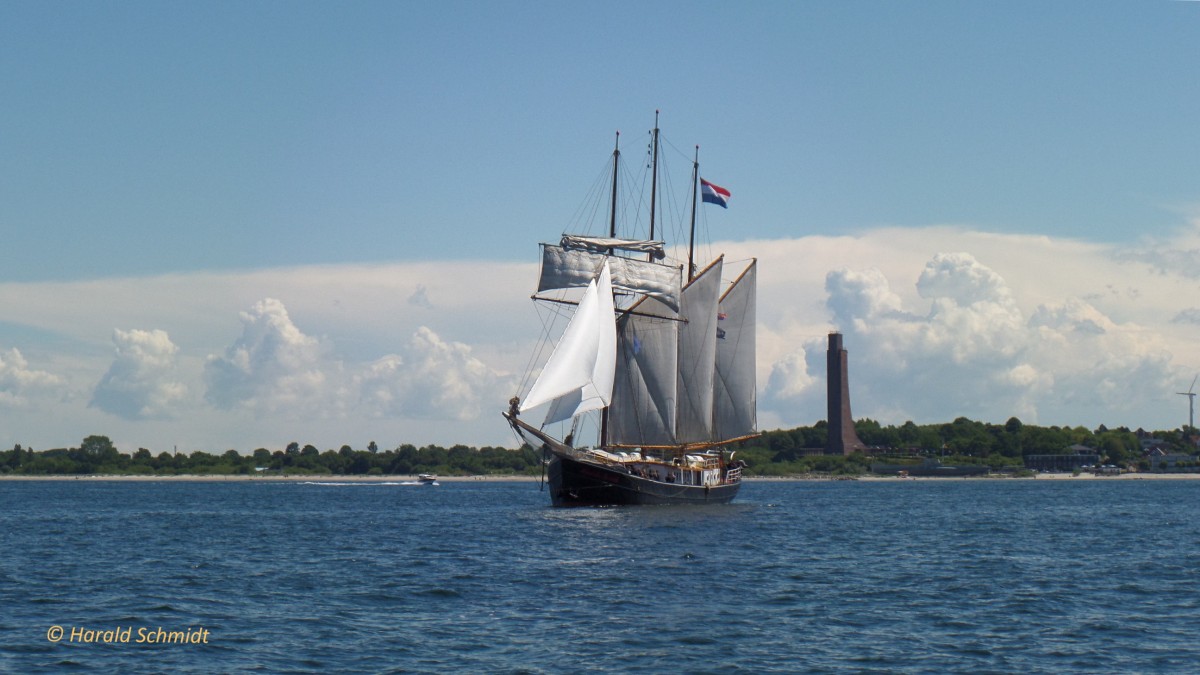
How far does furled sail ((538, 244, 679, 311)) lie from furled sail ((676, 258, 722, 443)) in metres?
2.04

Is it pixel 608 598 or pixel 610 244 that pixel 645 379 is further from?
pixel 608 598

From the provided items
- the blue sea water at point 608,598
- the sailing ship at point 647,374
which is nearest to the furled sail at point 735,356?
the sailing ship at point 647,374

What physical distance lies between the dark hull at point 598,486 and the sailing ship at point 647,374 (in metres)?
0.10

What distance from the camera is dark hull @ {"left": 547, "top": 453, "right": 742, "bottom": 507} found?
294ft

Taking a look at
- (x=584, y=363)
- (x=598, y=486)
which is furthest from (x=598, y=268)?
(x=598, y=486)

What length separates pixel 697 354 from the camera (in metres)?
101

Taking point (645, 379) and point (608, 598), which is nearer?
point (608, 598)

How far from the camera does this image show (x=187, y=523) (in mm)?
91000

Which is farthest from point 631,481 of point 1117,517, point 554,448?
point 1117,517

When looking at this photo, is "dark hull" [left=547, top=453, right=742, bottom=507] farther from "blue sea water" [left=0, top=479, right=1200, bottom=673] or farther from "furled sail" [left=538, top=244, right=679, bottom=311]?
"furled sail" [left=538, top=244, right=679, bottom=311]

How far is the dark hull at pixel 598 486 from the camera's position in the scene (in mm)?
89562

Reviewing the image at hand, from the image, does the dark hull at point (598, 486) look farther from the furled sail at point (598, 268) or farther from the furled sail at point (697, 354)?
the furled sail at point (598, 268)

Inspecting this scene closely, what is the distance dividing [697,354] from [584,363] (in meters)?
17.5

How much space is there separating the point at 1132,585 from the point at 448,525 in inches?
1867
